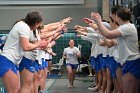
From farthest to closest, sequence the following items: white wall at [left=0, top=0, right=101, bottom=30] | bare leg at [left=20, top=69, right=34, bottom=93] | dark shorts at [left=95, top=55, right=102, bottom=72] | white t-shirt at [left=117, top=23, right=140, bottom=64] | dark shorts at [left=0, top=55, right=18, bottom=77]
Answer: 1. white wall at [left=0, top=0, right=101, bottom=30]
2. dark shorts at [left=95, top=55, right=102, bottom=72]
3. bare leg at [left=20, top=69, right=34, bottom=93]
4. dark shorts at [left=0, top=55, right=18, bottom=77]
5. white t-shirt at [left=117, top=23, right=140, bottom=64]

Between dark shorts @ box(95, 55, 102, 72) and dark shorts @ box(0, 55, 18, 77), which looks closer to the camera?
dark shorts @ box(0, 55, 18, 77)

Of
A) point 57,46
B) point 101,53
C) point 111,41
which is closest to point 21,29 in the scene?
point 111,41

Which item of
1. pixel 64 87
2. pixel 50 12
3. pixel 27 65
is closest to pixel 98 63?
pixel 64 87

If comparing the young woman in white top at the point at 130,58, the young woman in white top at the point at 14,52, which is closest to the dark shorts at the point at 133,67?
the young woman in white top at the point at 130,58

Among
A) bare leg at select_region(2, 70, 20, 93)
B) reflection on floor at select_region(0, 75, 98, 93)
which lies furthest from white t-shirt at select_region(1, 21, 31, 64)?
reflection on floor at select_region(0, 75, 98, 93)

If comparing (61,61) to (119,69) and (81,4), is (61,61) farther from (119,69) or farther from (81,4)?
(119,69)

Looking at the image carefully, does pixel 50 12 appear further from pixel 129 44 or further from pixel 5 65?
pixel 129 44

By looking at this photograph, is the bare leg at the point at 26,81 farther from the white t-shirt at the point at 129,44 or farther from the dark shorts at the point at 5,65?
the white t-shirt at the point at 129,44

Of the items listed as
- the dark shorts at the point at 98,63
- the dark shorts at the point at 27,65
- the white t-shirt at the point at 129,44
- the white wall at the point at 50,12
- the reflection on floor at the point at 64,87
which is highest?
the white wall at the point at 50,12

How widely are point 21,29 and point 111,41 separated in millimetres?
1891

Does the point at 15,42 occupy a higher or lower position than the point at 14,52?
higher

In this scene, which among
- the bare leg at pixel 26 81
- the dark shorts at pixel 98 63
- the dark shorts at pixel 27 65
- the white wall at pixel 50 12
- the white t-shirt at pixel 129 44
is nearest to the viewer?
the white t-shirt at pixel 129 44

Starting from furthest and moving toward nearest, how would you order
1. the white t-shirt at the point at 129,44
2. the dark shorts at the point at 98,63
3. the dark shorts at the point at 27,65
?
1. the dark shorts at the point at 98,63
2. the dark shorts at the point at 27,65
3. the white t-shirt at the point at 129,44

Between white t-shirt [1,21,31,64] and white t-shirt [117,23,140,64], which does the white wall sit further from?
white t-shirt [117,23,140,64]
